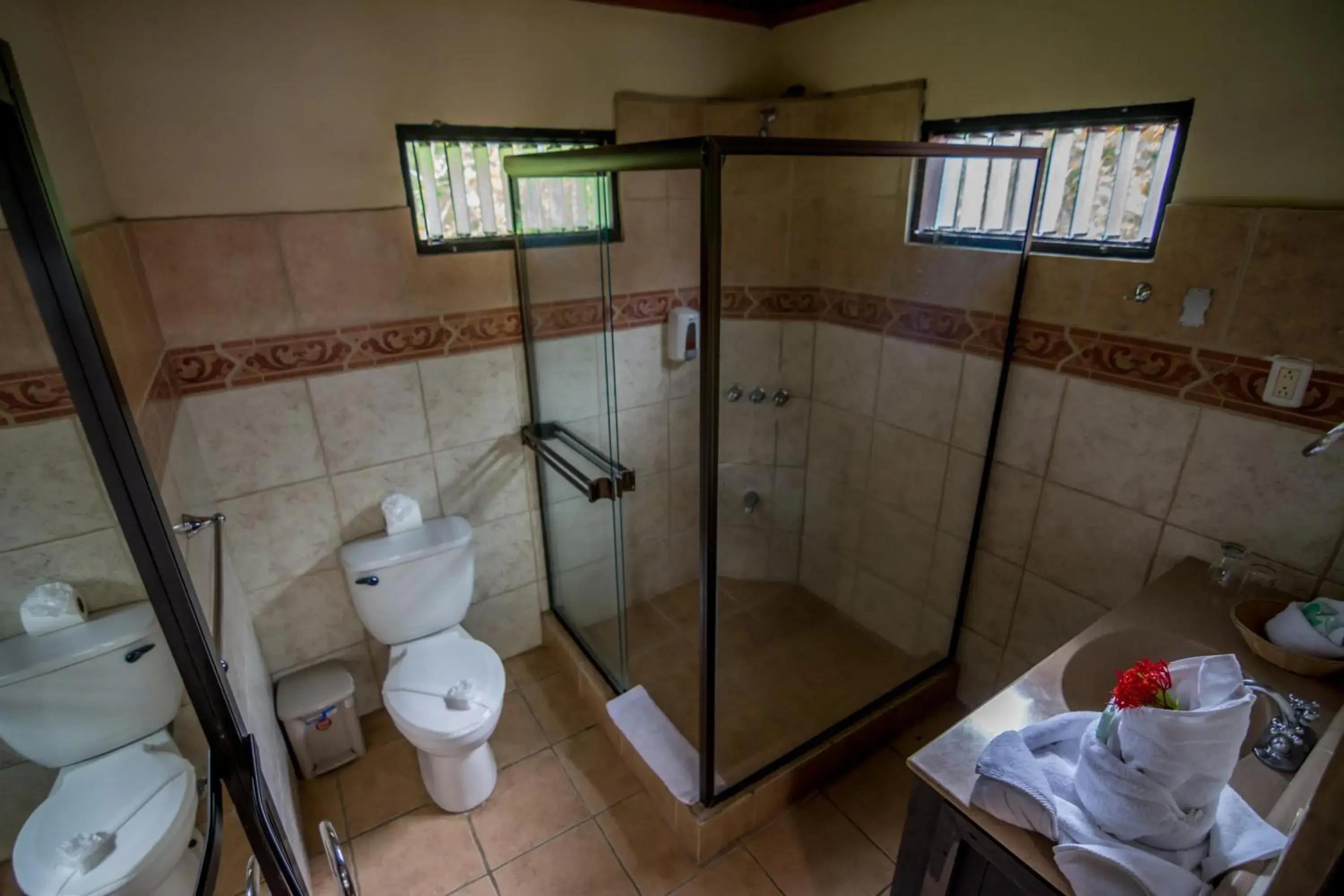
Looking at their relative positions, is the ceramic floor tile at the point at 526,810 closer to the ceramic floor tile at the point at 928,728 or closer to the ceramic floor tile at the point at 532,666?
the ceramic floor tile at the point at 532,666

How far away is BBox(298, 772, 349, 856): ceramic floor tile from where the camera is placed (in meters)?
1.91

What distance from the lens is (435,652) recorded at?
2064 mm

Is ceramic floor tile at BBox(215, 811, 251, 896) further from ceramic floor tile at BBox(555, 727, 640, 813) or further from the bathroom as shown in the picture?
ceramic floor tile at BBox(555, 727, 640, 813)

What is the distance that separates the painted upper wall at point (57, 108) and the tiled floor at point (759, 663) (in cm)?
170

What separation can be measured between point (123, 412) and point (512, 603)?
1.82 meters

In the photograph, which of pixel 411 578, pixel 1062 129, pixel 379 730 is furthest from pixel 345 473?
pixel 1062 129

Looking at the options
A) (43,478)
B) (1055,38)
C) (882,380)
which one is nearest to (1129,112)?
(1055,38)

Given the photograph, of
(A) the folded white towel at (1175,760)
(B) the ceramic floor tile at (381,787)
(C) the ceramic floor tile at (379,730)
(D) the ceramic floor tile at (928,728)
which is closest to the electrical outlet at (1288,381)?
(A) the folded white towel at (1175,760)

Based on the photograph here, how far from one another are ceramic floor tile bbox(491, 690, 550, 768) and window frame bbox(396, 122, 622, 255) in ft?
4.89

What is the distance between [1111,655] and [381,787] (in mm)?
2093

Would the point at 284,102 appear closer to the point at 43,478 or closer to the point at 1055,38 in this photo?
the point at 43,478

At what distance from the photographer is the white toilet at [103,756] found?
87 centimetres

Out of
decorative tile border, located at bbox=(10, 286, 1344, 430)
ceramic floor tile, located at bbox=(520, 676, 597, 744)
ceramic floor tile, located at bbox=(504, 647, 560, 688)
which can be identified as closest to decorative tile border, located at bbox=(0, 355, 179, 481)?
decorative tile border, located at bbox=(10, 286, 1344, 430)

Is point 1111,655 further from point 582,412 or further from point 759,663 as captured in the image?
point 582,412
